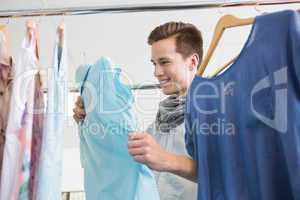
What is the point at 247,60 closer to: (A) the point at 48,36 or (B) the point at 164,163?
(B) the point at 164,163

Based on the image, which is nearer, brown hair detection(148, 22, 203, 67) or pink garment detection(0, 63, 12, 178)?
pink garment detection(0, 63, 12, 178)

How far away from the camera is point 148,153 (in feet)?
2.24

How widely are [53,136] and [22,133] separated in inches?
2.4

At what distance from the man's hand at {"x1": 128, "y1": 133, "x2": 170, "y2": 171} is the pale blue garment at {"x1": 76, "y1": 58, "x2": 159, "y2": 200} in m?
0.10

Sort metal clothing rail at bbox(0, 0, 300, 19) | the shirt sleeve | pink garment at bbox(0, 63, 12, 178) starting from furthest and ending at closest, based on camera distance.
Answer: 1. metal clothing rail at bbox(0, 0, 300, 19)
2. pink garment at bbox(0, 63, 12, 178)
3. the shirt sleeve

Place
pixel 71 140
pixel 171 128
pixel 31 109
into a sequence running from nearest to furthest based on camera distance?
1. pixel 31 109
2. pixel 171 128
3. pixel 71 140

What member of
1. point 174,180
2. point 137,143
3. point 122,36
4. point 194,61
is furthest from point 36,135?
point 122,36

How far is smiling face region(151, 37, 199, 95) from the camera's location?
1064 millimetres

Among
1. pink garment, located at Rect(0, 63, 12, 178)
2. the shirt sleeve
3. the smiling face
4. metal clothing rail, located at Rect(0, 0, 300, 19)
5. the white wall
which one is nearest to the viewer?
the shirt sleeve

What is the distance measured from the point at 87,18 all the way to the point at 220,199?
4.34 ft

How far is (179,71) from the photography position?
1.07 metres

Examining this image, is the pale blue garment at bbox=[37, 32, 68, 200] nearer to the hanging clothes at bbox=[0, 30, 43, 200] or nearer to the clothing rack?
the hanging clothes at bbox=[0, 30, 43, 200]

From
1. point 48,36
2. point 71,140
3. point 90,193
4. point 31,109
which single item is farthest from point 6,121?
point 48,36

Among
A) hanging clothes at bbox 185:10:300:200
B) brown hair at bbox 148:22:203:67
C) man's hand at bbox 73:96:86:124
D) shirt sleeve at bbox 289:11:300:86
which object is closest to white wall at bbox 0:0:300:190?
brown hair at bbox 148:22:203:67
